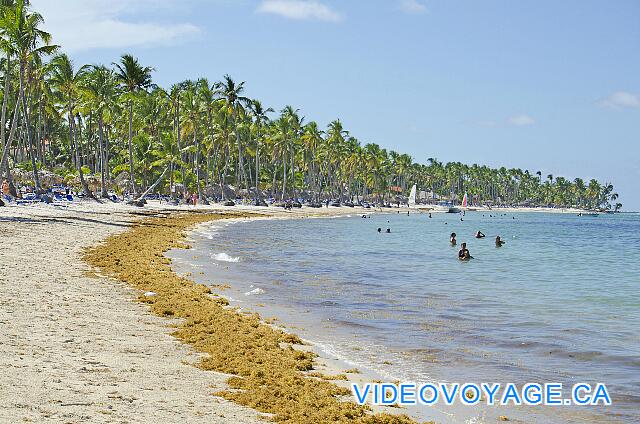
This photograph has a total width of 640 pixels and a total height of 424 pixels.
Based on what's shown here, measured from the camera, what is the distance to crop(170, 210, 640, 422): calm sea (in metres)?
11.7

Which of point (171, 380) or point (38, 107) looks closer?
point (171, 380)

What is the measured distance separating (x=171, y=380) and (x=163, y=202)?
243ft

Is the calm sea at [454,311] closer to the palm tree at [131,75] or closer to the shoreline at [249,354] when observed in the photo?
the shoreline at [249,354]

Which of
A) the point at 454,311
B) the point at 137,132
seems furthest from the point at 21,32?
the point at 137,132

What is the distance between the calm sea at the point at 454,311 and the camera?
11.7 meters

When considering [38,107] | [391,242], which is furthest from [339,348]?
[38,107]

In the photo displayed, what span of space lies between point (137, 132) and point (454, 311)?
86176mm

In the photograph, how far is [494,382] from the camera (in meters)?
10.8

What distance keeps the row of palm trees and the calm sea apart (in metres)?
26.5

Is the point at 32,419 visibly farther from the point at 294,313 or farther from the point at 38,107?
the point at 38,107

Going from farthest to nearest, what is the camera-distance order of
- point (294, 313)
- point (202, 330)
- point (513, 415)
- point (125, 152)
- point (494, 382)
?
point (125, 152) → point (294, 313) → point (202, 330) → point (494, 382) → point (513, 415)

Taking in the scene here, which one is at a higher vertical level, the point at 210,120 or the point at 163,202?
the point at 210,120

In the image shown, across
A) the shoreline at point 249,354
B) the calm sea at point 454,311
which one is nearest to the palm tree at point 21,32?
the calm sea at point 454,311

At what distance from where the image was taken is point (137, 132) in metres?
97.3
